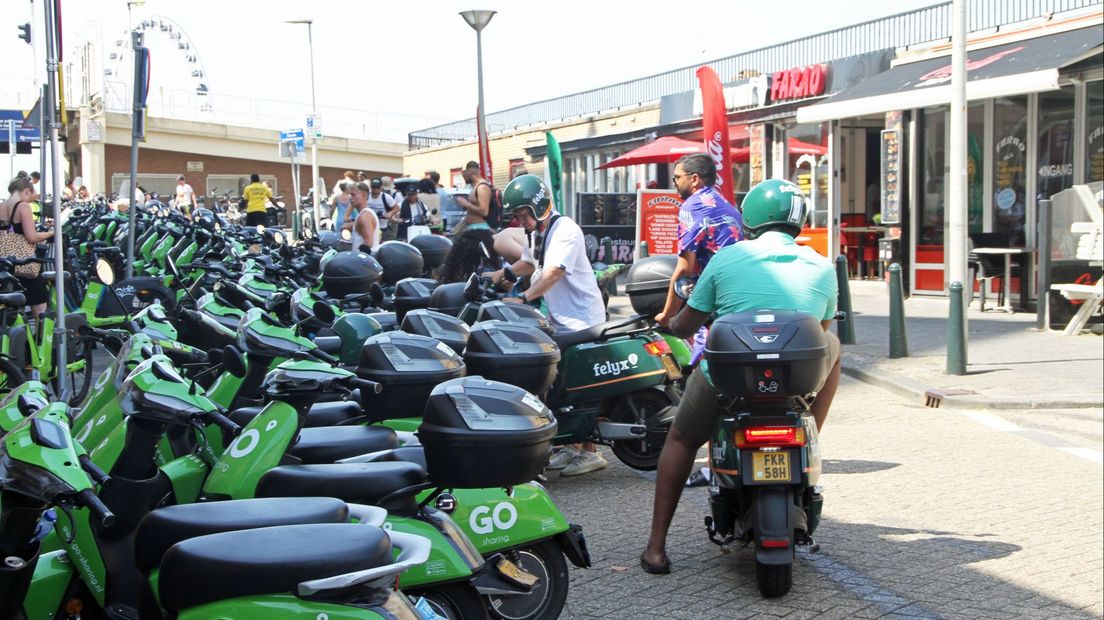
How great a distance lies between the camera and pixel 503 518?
177 inches

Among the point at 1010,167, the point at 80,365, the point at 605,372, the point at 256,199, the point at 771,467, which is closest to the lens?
the point at 771,467

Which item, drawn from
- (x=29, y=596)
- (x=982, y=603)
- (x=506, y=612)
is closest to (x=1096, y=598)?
(x=982, y=603)

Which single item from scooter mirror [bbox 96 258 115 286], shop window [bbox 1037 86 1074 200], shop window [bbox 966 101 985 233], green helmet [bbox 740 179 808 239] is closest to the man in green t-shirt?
green helmet [bbox 740 179 808 239]

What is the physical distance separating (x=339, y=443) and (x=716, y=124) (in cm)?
1027

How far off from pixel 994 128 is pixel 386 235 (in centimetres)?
947

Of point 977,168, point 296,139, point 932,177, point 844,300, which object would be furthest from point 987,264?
point 296,139

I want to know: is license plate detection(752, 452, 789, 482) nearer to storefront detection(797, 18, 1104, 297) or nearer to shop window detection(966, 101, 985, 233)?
storefront detection(797, 18, 1104, 297)

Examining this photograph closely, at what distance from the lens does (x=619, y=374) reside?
24.2ft

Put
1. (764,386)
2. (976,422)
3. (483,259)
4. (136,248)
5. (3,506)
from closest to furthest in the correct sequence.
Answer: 1. (3,506)
2. (764,386)
3. (976,422)
4. (483,259)
5. (136,248)

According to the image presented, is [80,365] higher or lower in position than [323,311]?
lower

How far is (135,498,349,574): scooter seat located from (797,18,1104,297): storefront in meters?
14.0

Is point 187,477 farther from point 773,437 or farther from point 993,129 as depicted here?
point 993,129

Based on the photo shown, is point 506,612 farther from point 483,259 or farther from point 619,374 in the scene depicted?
point 483,259

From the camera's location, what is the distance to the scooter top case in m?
7.38
